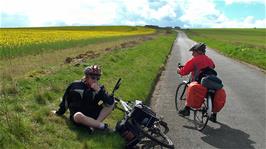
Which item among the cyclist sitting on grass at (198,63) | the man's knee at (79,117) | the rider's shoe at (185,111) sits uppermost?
the cyclist sitting on grass at (198,63)

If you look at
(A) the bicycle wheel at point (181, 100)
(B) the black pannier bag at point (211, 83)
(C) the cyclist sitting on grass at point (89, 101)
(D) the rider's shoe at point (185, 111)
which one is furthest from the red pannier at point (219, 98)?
(C) the cyclist sitting on grass at point (89, 101)

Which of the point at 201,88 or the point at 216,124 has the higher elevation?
the point at 201,88

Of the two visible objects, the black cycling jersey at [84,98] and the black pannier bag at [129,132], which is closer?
the black pannier bag at [129,132]

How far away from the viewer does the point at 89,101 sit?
784cm

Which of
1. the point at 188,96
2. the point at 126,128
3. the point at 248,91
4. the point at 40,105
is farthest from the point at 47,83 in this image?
the point at 248,91

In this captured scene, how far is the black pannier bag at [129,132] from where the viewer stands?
7.36m

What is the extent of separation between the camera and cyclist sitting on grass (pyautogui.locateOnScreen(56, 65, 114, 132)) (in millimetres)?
7660

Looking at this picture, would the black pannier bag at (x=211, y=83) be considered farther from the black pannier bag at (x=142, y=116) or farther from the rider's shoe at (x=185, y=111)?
the black pannier bag at (x=142, y=116)

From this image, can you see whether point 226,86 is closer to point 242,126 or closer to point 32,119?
point 242,126

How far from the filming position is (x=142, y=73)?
1750 centimetres

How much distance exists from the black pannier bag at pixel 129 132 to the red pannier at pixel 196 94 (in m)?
2.43

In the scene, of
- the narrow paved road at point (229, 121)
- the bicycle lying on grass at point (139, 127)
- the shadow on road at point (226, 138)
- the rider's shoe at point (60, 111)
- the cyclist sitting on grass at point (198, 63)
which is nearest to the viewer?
the bicycle lying on grass at point (139, 127)

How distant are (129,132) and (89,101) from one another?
0.91m

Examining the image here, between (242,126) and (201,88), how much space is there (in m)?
1.20
